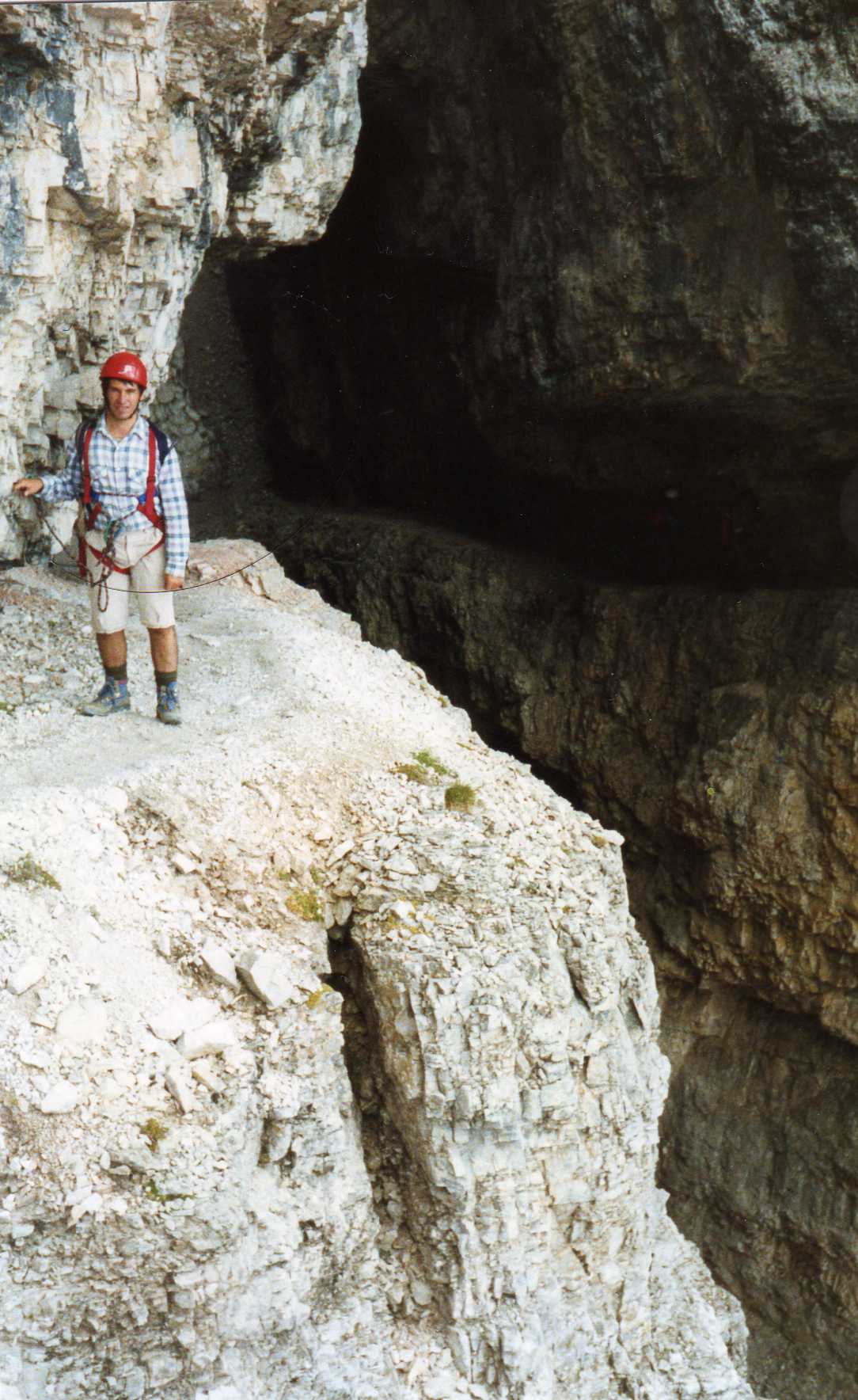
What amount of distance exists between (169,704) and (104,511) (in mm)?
1076

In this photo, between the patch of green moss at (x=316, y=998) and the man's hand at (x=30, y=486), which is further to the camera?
the man's hand at (x=30, y=486)

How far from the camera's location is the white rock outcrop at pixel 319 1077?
187 inches

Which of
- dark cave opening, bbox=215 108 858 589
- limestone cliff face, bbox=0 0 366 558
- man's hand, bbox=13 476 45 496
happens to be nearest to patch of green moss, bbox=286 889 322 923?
man's hand, bbox=13 476 45 496

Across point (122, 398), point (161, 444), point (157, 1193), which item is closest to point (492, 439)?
point (161, 444)

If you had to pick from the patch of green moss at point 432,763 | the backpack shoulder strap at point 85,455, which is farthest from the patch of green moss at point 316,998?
the backpack shoulder strap at point 85,455

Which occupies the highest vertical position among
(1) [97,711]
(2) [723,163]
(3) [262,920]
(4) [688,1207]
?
(2) [723,163]

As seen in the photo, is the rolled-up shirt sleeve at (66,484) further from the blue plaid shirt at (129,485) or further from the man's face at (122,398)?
the man's face at (122,398)

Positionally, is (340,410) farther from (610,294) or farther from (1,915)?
(1,915)

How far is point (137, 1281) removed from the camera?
475cm

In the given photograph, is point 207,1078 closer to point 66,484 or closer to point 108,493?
point 108,493

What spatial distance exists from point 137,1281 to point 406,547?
8.55 m

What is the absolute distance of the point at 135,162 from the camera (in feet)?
22.7

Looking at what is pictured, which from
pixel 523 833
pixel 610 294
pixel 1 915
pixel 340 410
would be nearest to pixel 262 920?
pixel 1 915

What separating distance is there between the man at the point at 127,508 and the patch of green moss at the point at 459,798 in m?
1.59
